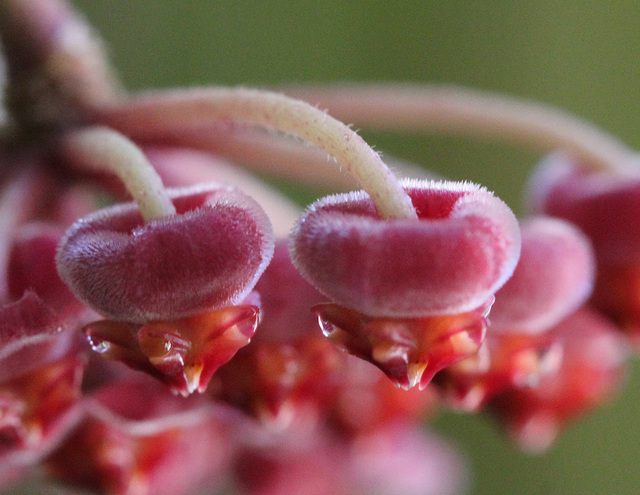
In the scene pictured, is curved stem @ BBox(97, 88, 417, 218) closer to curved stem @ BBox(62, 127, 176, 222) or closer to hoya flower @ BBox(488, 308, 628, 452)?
curved stem @ BBox(62, 127, 176, 222)

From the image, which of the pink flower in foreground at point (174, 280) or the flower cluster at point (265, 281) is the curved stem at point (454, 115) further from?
the pink flower in foreground at point (174, 280)

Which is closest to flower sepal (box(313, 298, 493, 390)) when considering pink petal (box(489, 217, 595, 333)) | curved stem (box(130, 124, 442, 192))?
pink petal (box(489, 217, 595, 333))

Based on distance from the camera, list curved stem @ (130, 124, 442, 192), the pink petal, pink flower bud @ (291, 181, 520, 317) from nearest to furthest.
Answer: pink flower bud @ (291, 181, 520, 317) < the pink petal < curved stem @ (130, 124, 442, 192)

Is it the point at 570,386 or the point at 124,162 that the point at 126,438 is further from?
the point at 570,386

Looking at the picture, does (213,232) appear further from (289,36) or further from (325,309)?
(289,36)

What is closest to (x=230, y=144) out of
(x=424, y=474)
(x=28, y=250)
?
(x=28, y=250)

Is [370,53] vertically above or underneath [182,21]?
underneath

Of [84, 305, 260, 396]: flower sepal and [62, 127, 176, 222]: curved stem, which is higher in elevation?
[62, 127, 176, 222]: curved stem
